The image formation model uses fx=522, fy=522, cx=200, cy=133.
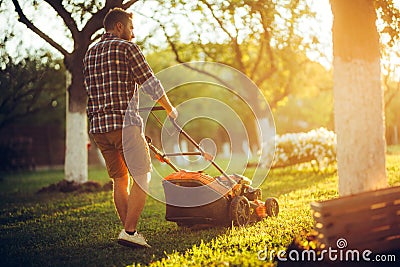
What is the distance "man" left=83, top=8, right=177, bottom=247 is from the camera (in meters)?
5.09

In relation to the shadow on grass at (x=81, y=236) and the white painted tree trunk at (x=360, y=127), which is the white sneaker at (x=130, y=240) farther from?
the white painted tree trunk at (x=360, y=127)

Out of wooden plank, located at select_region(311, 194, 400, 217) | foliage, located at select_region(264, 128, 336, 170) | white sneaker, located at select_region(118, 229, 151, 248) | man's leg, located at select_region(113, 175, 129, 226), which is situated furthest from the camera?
foliage, located at select_region(264, 128, 336, 170)

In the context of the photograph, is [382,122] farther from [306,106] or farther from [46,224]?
[306,106]

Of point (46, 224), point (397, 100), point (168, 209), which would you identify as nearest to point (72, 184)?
point (46, 224)

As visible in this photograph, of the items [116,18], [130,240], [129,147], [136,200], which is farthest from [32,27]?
[130,240]

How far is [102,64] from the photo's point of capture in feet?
16.9

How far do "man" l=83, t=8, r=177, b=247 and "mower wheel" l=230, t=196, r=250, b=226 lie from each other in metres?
1.24

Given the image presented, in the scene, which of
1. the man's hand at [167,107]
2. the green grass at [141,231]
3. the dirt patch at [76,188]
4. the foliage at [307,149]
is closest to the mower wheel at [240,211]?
the green grass at [141,231]

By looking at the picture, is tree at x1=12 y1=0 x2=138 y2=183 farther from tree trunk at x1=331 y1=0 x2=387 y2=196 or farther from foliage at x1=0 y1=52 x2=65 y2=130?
tree trunk at x1=331 y1=0 x2=387 y2=196

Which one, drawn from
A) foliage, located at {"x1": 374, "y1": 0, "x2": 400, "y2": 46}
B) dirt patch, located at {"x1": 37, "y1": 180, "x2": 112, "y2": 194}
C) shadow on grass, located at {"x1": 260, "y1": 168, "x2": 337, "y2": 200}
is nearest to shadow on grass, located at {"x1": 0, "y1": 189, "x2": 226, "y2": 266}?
shadow on grass, located at {"x1": 260, "y1": 168, "x2": 337, "y2": 200}

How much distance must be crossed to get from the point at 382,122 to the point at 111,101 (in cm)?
261

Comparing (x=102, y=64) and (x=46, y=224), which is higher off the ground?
(x=102, y=64)

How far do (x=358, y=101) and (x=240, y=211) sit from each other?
2.07 m

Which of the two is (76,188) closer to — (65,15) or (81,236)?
(65,15)
